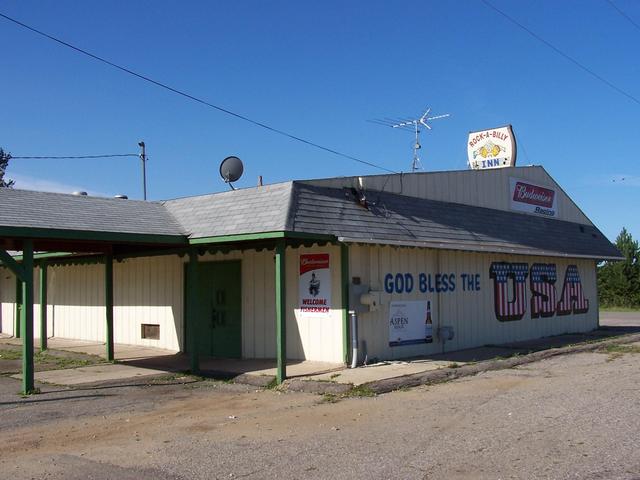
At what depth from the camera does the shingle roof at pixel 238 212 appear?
11.9 metres

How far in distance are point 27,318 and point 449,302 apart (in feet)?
29.3

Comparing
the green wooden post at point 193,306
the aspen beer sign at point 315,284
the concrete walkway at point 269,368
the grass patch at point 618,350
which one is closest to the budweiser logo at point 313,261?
the aspen beer sign at point 315,284

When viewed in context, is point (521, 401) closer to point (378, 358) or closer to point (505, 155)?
point (378, 358)

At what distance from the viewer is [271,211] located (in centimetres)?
1205

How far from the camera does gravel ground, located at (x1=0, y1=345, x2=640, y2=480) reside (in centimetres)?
630

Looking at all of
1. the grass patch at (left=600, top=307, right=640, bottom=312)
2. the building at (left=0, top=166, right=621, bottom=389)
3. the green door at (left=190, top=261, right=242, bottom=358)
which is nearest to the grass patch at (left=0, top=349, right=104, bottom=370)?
the building at (left=0, top=166, right=621, bottom=389)

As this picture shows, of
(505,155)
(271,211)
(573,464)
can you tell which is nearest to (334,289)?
(271,211)

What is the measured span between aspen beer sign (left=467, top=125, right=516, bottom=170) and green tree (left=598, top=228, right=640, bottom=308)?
766 inches

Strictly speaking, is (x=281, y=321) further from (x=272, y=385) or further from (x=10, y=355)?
(x=10, y=355)

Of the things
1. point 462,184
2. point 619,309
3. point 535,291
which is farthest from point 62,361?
point 619,309

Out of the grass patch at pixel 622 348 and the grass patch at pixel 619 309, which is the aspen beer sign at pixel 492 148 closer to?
the grass patch at pixel 622 348

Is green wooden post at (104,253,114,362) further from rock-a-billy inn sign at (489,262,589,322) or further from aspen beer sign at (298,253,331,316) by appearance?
rock-a-billy inn sign at (489,262,589,322)

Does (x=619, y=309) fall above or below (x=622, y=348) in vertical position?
below

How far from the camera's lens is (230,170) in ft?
53.1
